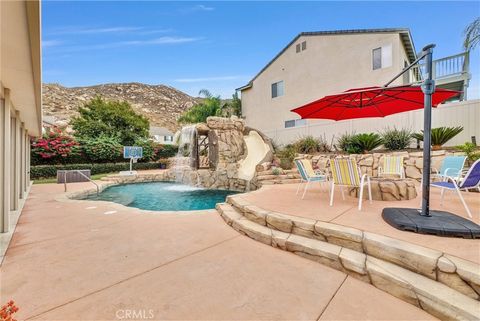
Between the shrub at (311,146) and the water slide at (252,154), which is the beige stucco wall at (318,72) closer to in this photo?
the water slide at (252,154)

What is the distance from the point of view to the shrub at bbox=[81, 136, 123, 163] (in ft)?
42.9

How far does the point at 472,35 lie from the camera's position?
24.8 ft

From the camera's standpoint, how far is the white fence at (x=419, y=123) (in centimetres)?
668

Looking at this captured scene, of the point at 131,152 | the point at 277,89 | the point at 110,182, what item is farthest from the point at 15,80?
the point at 277,89

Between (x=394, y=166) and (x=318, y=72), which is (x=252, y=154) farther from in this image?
(x=394, y=166)

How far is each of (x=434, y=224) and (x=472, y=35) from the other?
31.8 feet

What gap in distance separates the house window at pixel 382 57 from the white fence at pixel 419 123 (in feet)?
11.2

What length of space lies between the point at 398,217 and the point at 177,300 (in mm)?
2843

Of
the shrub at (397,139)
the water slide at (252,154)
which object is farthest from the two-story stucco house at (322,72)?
the water slide at (252,154)

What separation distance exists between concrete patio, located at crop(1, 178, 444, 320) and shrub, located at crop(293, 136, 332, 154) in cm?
665

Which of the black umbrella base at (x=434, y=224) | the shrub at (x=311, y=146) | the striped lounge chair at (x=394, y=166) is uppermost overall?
the shrub at (x=311, y=146)

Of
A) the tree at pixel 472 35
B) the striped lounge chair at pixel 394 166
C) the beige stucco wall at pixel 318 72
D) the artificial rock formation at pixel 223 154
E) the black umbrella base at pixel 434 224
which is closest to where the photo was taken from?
the black umbrella base at pixel 434 224

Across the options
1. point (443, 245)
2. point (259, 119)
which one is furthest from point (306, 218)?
point (259, 119)

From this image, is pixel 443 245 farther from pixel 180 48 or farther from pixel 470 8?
pixel 180 48
